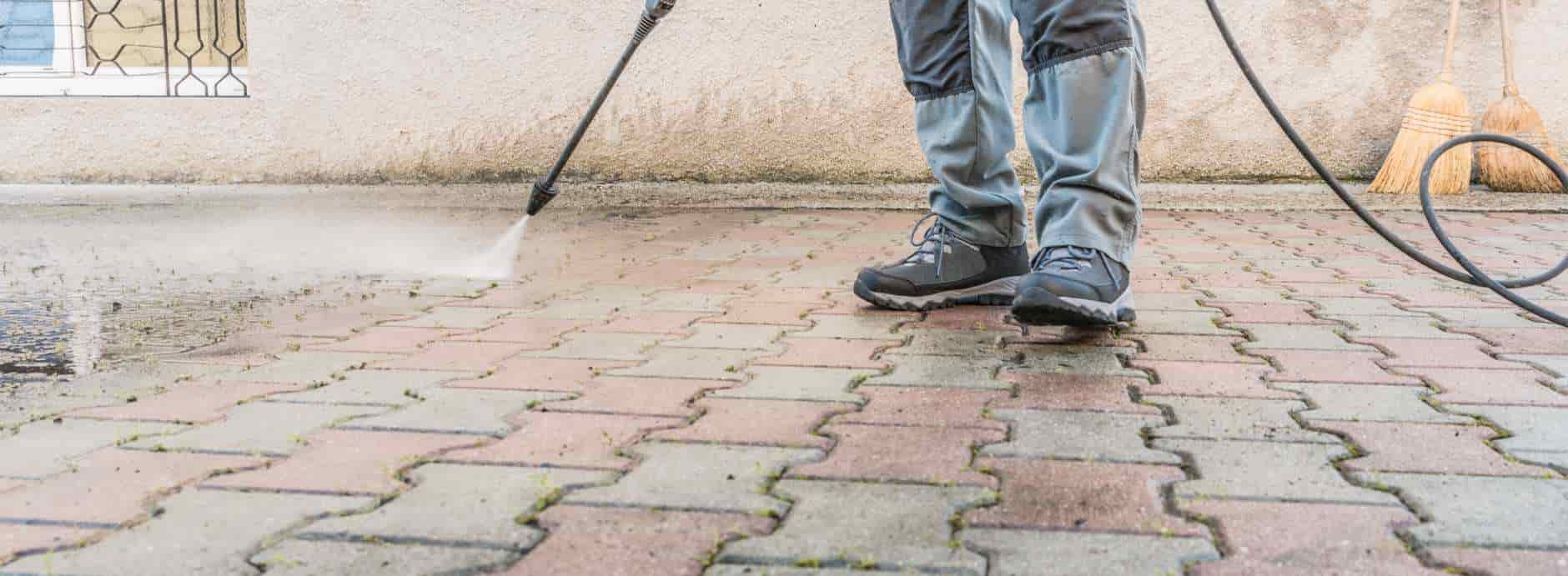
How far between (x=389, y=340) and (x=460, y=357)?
10.0 inches

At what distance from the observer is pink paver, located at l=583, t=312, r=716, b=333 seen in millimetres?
2568

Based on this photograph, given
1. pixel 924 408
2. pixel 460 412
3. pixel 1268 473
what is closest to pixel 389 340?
pixel 460 412

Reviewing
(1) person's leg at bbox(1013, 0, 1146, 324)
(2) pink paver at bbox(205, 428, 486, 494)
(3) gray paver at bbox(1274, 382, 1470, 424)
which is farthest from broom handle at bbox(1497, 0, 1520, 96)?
(2) pink paver at bbox(205, 428, 486, 494)

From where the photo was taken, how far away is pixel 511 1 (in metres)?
5.58

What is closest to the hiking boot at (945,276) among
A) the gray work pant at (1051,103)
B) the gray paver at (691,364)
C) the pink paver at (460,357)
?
the gray work pant at (1051,103)

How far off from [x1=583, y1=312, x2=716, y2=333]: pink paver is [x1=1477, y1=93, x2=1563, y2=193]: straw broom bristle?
3836 mm

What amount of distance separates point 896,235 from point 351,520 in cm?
325

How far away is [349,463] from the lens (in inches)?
61.7

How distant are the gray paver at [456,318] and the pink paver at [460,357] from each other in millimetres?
216

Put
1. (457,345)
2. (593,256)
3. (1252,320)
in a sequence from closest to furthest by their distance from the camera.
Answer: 1. (457,345)
2. (1252,320)
3. (593,256)

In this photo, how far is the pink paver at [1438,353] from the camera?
2.20m

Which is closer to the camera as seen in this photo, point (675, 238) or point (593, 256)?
point (593, 256)

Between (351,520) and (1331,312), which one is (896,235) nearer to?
(1331,312)

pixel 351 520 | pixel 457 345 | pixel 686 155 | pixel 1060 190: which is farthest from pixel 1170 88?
Answer: pixel 351 520
